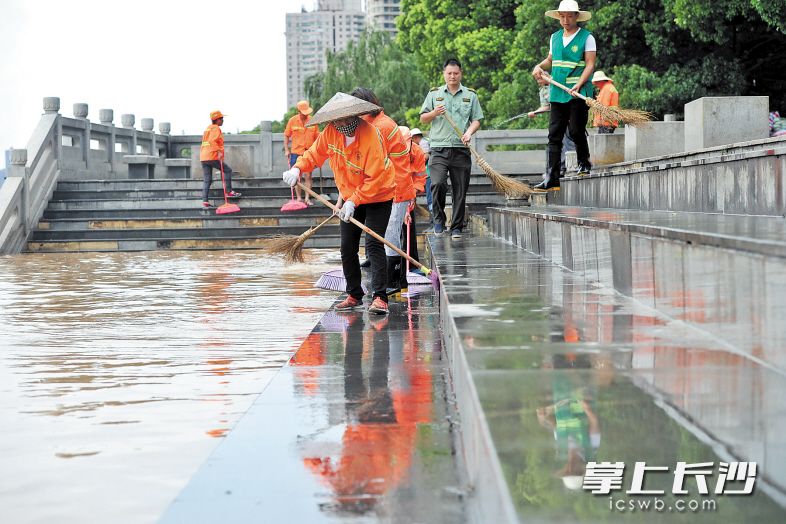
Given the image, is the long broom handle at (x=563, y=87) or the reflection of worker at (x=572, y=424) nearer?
the reflection of worker at (x=572, y=424)

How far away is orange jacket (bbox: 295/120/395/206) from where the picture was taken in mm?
7680

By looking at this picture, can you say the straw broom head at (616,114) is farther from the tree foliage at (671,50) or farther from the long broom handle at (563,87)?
the tree foliage at (671,50)

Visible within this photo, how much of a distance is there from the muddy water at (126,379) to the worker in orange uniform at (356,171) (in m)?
0.62

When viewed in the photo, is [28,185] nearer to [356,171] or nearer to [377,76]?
[356,171]

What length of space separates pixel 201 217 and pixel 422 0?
599 inches

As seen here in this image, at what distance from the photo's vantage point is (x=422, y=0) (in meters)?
32.9

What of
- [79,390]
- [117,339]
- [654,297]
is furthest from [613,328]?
[117,339]

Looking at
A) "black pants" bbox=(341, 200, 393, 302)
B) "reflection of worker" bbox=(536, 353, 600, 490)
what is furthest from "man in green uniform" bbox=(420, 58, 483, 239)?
"reflection of worker" bbox=(536, 353, 600, 490)

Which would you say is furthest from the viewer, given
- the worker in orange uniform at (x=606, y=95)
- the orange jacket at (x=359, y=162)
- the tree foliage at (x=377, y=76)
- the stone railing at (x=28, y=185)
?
the tree foliage at (x=377, y=76)

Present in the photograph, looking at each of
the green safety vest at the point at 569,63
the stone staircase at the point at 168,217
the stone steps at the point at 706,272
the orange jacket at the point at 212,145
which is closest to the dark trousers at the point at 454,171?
the green safety vest at the point at 569,63

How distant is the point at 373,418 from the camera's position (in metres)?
4.35

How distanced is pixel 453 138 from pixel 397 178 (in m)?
2.44

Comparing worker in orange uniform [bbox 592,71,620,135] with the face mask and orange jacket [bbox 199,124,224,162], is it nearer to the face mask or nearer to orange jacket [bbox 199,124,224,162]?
the face mask

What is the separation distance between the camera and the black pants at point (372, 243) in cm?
795
